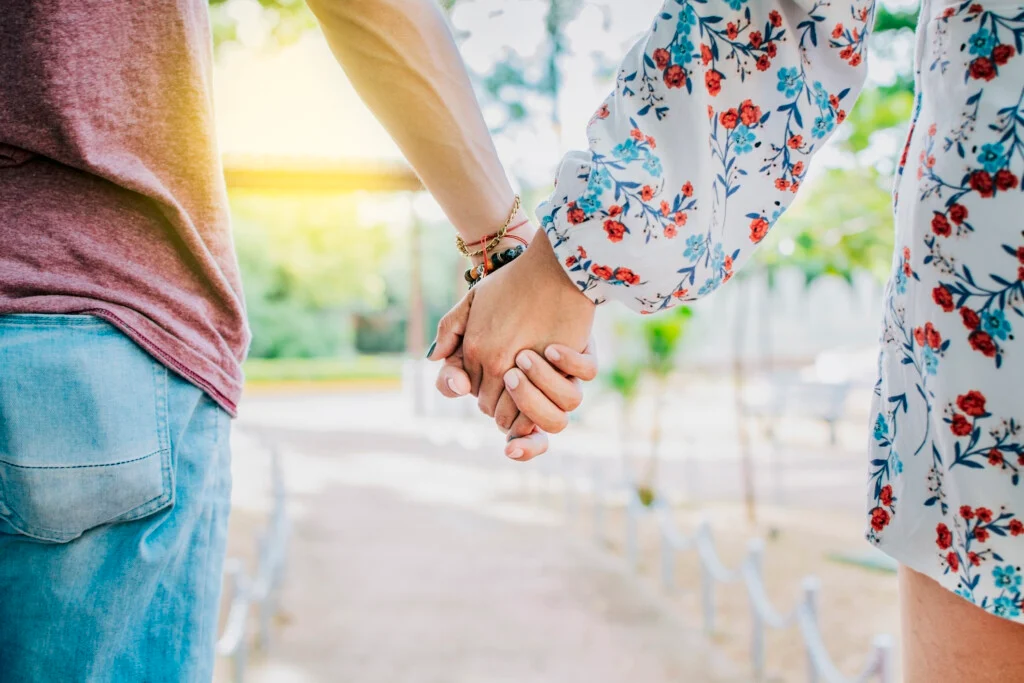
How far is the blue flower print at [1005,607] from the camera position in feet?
2.71

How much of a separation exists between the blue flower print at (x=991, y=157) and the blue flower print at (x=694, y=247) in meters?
0.33

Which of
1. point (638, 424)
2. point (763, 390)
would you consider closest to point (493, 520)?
point (638, 424)

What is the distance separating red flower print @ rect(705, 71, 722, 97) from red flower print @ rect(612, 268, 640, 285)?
0.26 metres

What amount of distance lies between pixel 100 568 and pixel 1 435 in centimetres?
18

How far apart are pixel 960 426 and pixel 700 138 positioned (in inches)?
18.4

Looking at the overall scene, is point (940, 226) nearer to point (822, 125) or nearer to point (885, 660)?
point (822, 125)

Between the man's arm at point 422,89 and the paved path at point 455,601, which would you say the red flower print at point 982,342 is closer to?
the man's arm at point 422,89

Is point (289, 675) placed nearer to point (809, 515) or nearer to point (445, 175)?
point (445, 175)

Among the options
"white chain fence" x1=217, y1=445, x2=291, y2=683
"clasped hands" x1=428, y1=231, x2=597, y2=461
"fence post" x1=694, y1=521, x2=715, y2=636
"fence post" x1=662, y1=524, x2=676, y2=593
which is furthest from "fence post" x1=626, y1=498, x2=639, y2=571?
"clasped hands" x1=428, y1=231, x2=597, y2=461

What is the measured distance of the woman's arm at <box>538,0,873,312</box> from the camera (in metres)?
1.06

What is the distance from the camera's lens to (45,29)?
0.91m

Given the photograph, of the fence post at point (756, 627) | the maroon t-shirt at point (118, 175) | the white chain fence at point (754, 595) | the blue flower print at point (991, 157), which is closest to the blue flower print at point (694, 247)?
the blue flower print at point (991, 157)

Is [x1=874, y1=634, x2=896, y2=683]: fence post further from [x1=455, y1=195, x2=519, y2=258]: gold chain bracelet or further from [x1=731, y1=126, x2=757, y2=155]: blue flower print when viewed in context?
[x1=731, y1=126, x2=757, y2=155]: blue flower print

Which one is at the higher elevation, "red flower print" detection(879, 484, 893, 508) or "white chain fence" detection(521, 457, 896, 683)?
"red flower print" detection(879, 484, 893, 508)
